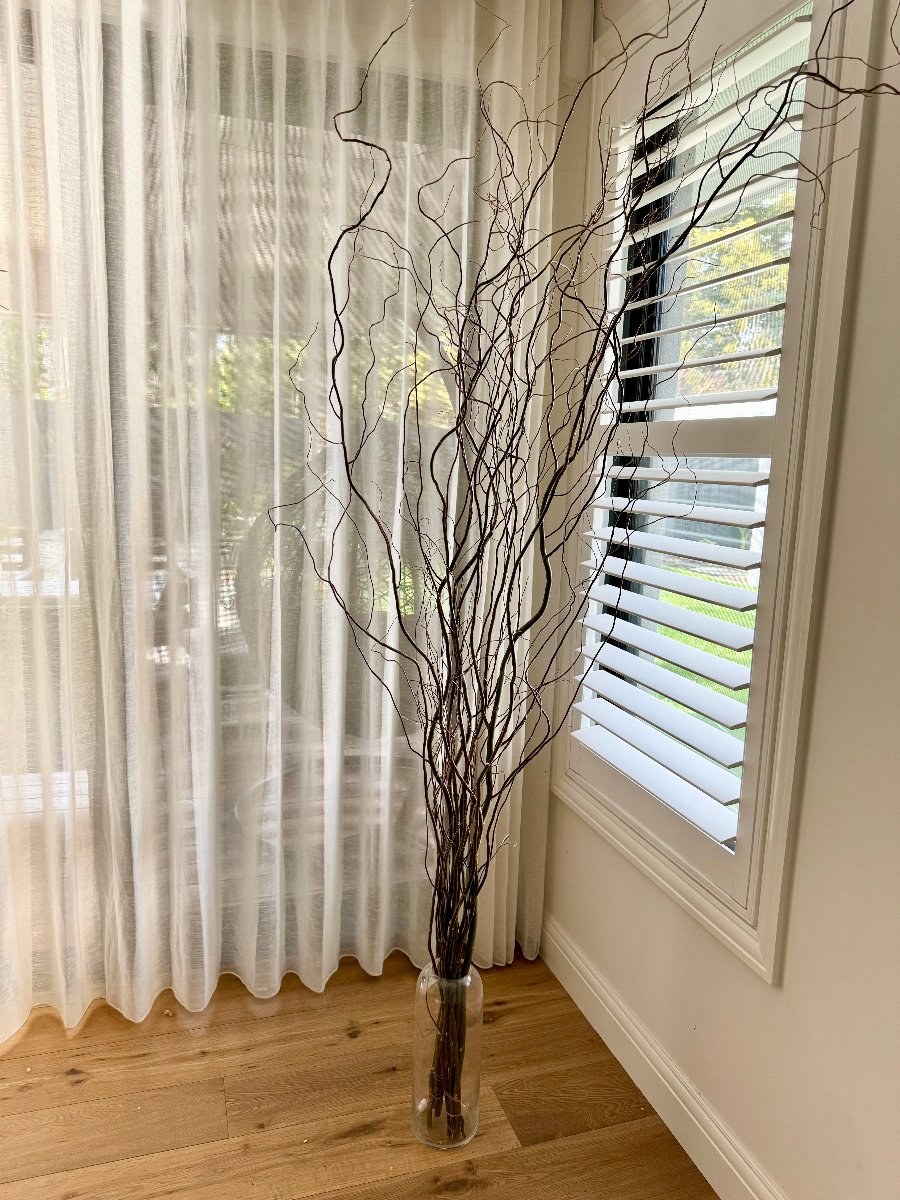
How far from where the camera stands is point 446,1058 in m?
1.60

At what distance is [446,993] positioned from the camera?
158cm

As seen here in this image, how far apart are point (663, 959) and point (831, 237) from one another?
1.35 meters

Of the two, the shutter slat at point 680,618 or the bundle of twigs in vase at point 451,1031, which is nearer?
the shutter slat at point 680,618

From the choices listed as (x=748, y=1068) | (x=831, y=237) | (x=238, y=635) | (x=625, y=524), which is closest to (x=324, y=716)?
(x=238, y=635)

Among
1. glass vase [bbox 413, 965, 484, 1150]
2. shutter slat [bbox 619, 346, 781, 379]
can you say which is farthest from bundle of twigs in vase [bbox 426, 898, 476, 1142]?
shutter slat [bbox 619, 346, 781, 379]

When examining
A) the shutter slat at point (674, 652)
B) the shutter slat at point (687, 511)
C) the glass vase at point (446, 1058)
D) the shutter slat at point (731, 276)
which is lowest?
the glass vase at point (446, 1058)

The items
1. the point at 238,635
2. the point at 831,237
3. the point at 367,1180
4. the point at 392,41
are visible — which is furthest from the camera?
the point at 238,635

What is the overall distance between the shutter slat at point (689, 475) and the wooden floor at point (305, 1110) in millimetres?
1255

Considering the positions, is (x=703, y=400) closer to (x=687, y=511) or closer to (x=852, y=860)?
(x=687, y=511)

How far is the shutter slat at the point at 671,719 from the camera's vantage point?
4.91 ft

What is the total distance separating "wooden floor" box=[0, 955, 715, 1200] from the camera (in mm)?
1538

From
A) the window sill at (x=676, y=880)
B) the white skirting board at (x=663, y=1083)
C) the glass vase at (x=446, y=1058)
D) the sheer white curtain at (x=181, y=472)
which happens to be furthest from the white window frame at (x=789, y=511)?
the sheer white curtain at (x=181, y=472)

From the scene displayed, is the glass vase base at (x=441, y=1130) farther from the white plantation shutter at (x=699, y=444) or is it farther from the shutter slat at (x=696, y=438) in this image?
the shutter slat at (x=696, y=438)

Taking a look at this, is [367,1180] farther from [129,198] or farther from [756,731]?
[129,198]
